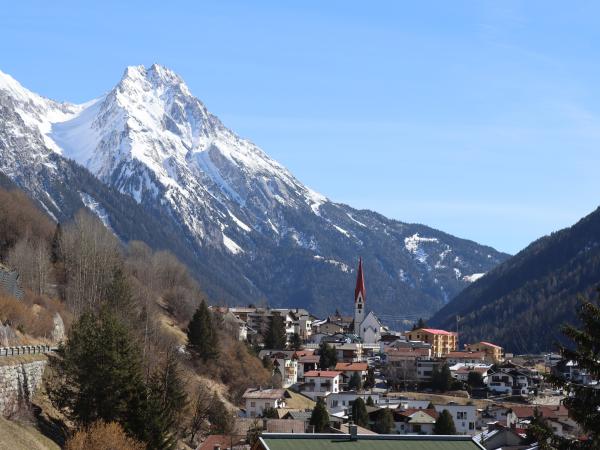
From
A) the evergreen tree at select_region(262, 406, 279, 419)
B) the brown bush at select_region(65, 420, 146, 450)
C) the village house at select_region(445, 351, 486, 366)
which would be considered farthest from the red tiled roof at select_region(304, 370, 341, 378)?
the brown bush at select_region(65, 420, 146, 450)

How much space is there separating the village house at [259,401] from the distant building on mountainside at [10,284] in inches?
955

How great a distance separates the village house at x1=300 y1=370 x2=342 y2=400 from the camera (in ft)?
424

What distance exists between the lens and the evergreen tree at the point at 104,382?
6088cm

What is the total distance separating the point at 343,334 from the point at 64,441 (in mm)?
131995

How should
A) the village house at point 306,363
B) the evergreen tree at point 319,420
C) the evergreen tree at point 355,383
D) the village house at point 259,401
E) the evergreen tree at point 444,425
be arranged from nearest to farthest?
the evergreen tree at point 319,420 < the evergreen tree at point 444,425 < the village house at point 259,401 < the evergreen tree at point 355,383 < the village house at point 306,363

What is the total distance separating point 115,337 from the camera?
2500 inches

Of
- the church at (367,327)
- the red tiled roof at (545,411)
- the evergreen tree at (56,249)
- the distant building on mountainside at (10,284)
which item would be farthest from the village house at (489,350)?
the distant building on mountainside at (10,284)

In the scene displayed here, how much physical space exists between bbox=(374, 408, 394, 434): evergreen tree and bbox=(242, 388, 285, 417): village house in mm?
9611

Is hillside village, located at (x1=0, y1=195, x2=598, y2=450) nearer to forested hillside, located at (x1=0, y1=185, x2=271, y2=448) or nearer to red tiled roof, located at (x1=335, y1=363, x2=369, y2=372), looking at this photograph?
red tiled roof, located at (x1=335, y1=363, x2=369, y2=372)

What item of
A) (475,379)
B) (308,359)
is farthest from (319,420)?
(475,379)

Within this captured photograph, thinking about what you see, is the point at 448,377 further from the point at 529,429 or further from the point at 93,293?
the point at 529,429

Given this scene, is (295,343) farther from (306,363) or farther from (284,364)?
(284,364)

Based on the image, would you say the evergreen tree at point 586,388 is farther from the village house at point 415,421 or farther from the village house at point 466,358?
the village house at point 466,358

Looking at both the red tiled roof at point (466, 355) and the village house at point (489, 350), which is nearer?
the red tiled roof at point (466, 355)
